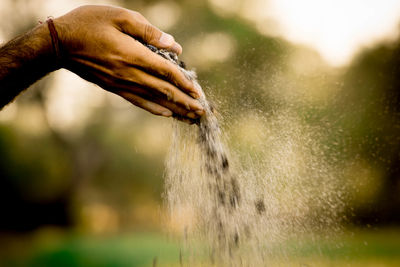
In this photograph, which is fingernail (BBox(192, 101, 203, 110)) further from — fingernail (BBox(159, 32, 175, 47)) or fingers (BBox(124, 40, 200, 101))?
fingernail (BBox(159, 32, 175, 47))

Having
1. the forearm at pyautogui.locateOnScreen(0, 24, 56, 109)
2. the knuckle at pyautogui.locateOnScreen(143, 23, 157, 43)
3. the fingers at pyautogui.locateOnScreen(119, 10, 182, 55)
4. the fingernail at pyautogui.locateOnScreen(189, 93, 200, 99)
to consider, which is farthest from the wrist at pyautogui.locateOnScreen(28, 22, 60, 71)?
the fingernail at pyautogui.locateOnScreen(189, 93, 200, 99)

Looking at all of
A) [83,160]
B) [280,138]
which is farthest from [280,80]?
[83,160]

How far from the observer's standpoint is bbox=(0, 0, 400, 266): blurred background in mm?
9984

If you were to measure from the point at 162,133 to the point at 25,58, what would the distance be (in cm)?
1362

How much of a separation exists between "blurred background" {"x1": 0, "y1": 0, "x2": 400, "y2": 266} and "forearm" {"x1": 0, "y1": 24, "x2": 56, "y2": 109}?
1311 millimetres

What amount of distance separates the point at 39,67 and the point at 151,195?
27.2 metres

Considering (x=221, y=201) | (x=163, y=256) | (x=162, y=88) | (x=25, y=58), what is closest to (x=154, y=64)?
(x=162, y=88)

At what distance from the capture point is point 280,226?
2.84 metres

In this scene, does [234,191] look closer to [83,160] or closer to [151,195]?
[83,160]

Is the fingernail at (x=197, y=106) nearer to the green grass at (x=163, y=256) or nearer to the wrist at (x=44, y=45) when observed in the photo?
the wrist at (x=44, y=45)

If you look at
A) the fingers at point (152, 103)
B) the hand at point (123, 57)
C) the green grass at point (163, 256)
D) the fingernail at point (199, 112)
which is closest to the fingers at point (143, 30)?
the hand at point (123, 57)

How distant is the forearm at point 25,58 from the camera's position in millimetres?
2178

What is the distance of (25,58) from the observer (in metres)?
2.19

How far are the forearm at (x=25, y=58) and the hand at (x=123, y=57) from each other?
3.9 inches
